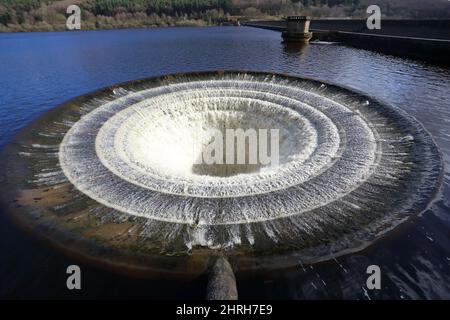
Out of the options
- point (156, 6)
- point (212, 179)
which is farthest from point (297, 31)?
point (156, 6)

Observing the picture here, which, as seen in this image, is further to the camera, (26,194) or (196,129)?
(196,129)

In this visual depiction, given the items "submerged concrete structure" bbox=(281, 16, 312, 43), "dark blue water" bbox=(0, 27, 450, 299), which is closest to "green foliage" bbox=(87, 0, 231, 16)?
"dark blue water" bbox=(0, 27, 450, 299)

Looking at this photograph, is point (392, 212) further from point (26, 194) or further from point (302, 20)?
point (302, 20)
